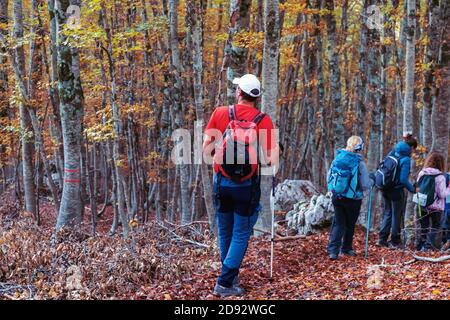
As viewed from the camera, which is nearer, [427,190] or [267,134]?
[267,134]

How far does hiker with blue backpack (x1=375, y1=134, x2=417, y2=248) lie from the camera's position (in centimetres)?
930

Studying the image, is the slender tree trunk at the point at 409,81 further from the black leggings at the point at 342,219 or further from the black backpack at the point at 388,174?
the black leggings at the point at 342,219

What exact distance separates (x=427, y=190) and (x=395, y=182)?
0.88m

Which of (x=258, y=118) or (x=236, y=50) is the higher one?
(x=236, y=50)

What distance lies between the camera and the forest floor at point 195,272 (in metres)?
6.00

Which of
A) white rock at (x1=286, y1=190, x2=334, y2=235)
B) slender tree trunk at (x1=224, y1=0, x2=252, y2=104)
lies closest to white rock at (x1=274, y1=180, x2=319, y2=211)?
white rock at (x1=286, y1=190, x2=334, y2=235)

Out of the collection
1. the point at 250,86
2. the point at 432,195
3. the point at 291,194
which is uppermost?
the point at 250,86

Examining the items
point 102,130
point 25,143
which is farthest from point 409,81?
point 25,143

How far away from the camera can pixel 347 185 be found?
26.9 feet

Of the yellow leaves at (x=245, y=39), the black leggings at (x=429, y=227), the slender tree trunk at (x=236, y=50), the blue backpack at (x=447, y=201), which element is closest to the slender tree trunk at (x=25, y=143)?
the slender tree trunk at (x=236, y=50)

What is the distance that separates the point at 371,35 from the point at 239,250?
33.3 feet

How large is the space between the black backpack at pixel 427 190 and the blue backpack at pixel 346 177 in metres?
2.25

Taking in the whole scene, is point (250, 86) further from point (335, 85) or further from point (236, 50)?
point (335, 85)

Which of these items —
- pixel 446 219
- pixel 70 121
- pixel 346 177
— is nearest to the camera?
pixel 346 177
